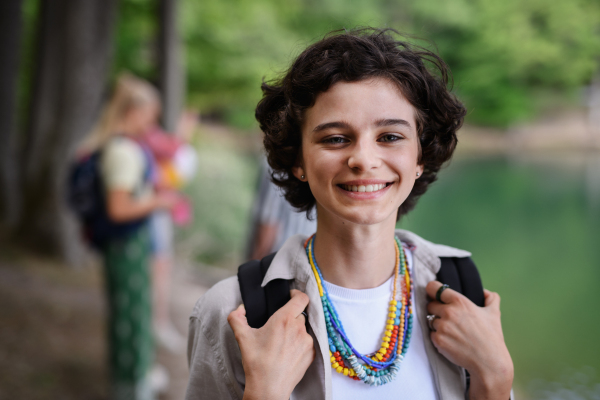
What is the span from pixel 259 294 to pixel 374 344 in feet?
1.03

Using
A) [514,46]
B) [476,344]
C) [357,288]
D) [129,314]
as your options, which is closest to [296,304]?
[357,288]

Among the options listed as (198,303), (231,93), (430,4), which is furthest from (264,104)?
(430,4)

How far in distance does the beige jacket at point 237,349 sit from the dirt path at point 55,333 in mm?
2616

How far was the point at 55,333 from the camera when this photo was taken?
4059 millimetres

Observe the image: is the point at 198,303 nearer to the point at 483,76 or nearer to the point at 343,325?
the point at 343,325

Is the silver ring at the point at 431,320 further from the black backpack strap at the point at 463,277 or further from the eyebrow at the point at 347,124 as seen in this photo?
the eyebrow at the point at 347,124

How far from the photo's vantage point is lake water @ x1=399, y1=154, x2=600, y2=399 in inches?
219

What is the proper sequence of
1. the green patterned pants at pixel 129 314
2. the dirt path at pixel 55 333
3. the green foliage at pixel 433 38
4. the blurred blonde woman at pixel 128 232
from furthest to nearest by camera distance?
the green foliage at pixel 433 38 → the dirt path at pixel 55 333 → the green patterned pants at pixel 129 314 → the blurred blonde woman at pixel 128 232

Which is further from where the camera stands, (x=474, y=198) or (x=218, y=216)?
(x=474, y=198)

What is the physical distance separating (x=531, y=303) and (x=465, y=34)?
11417mm

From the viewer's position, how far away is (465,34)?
52.1ft

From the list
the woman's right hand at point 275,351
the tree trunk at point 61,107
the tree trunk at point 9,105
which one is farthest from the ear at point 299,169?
the tree trunk at point 9,105

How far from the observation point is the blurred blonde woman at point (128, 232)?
8.92 ft

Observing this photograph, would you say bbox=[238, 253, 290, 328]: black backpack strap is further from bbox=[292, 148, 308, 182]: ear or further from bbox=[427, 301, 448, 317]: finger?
bbox=[427, 301, 448, 317]: finger
